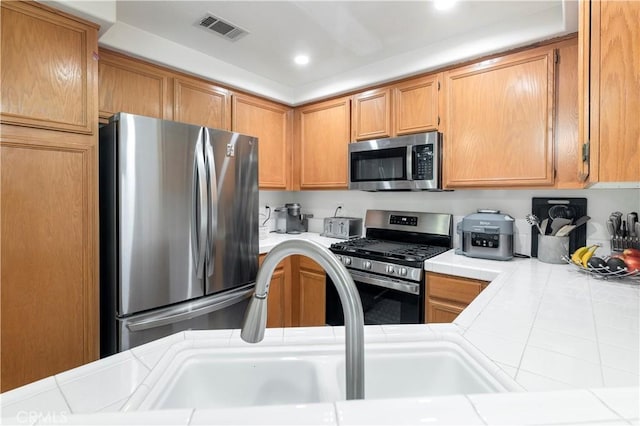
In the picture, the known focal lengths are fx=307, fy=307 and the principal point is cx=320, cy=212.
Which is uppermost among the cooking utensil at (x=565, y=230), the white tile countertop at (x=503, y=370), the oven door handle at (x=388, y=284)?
the cooking utensil at (x=565, y=230)

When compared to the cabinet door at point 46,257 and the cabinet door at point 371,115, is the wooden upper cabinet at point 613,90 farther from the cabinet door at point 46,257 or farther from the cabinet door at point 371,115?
the cabinet door at point 46,257

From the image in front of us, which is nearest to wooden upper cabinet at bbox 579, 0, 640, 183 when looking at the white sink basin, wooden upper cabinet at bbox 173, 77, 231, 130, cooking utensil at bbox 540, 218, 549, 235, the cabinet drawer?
the white sink basin

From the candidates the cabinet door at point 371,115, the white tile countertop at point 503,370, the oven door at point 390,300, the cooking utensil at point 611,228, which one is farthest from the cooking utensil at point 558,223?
the cabinet door at point 371,115

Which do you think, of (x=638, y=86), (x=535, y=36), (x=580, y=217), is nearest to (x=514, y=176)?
(x=580, y=217)

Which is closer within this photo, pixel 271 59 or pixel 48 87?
pixel 48 87

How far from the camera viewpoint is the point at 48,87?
1.43 meters

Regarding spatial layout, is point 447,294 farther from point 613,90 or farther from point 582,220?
point 613,90

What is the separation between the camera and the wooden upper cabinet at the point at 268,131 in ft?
8.78

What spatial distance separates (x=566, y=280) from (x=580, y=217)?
0.72 m

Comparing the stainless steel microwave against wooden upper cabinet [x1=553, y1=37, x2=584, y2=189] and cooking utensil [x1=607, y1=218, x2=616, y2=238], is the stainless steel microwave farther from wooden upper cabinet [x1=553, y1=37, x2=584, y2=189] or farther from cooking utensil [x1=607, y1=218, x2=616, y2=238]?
cooking utensil [x1=607, y1=218, x2=616, y2=238]

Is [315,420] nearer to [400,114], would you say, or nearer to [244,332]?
[244,332]

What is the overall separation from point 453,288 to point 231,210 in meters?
1.48

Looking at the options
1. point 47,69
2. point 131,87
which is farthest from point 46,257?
point 131,87

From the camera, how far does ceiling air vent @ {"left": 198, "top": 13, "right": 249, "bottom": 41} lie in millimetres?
1878
